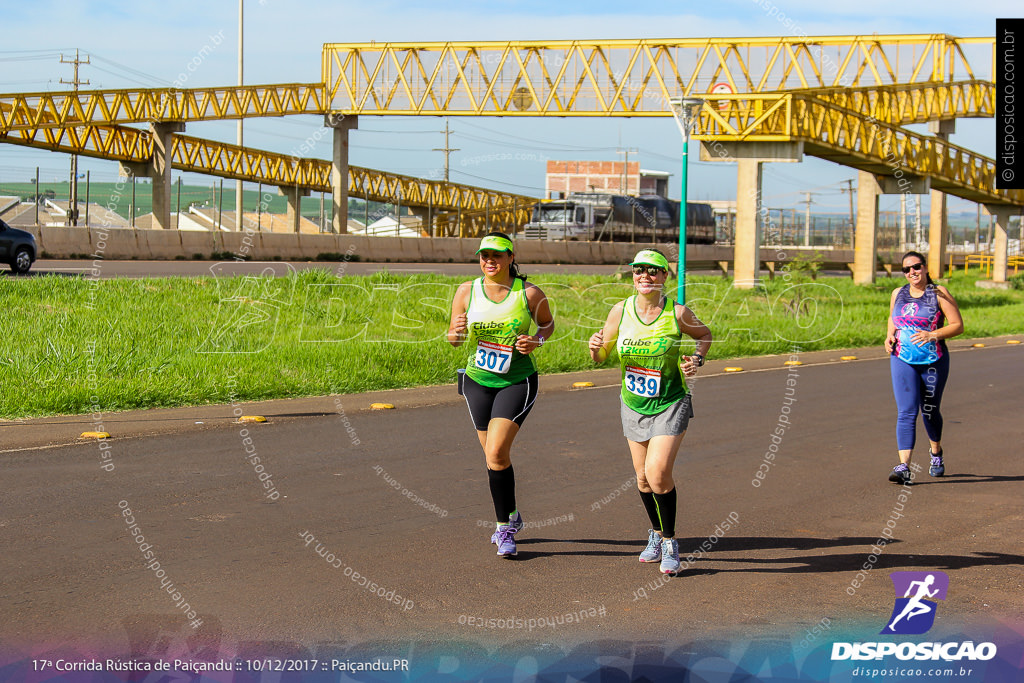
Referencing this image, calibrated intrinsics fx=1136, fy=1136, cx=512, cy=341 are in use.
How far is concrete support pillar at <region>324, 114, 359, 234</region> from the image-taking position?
53469 mm

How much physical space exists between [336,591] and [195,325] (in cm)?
1162

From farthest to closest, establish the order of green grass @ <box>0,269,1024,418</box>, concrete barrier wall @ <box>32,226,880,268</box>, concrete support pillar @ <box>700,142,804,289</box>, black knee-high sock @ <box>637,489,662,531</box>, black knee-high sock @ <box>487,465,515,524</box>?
1. concrete barrier wall @ <box>32,226,880,268</box>
2. concrete support pillar @ <box>700,142,804,289</box>
3. green grass @ <box>0,269,1024,418</box>
4. black knee-high sock @ <box>487,465,515,524</box>
5. black knee-high sock @ <box>637,489,662,531</box>

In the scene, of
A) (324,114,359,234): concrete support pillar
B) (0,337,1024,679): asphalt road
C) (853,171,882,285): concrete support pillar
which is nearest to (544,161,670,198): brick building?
(324,114,359,234): concrete support pillar

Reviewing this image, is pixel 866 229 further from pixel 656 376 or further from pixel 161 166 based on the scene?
pixel 656 376

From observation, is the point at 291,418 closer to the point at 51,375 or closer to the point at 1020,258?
the point at 51,375

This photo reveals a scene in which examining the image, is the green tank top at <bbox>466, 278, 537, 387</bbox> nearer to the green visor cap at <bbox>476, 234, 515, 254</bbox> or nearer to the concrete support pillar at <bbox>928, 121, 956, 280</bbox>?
the green visor cap at <bbox>476, 234, 515, 254</bbox>

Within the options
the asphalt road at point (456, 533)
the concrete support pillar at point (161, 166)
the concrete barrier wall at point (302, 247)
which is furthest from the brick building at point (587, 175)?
the asphalt road at point (456, 533)

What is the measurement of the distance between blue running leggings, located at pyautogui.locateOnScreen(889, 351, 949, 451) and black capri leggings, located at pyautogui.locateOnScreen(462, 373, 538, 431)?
410 cm

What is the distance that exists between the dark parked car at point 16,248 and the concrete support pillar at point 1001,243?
35.4 metres

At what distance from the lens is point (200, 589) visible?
608 centimetres

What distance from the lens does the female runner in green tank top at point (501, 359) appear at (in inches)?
278

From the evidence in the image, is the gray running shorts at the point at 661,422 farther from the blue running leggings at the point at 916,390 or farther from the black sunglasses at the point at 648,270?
the blue running leggings at the point at 916,390

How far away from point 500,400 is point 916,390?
446 centimetres

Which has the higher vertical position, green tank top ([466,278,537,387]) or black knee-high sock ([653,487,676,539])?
green tank top ([466,278,537,387])
